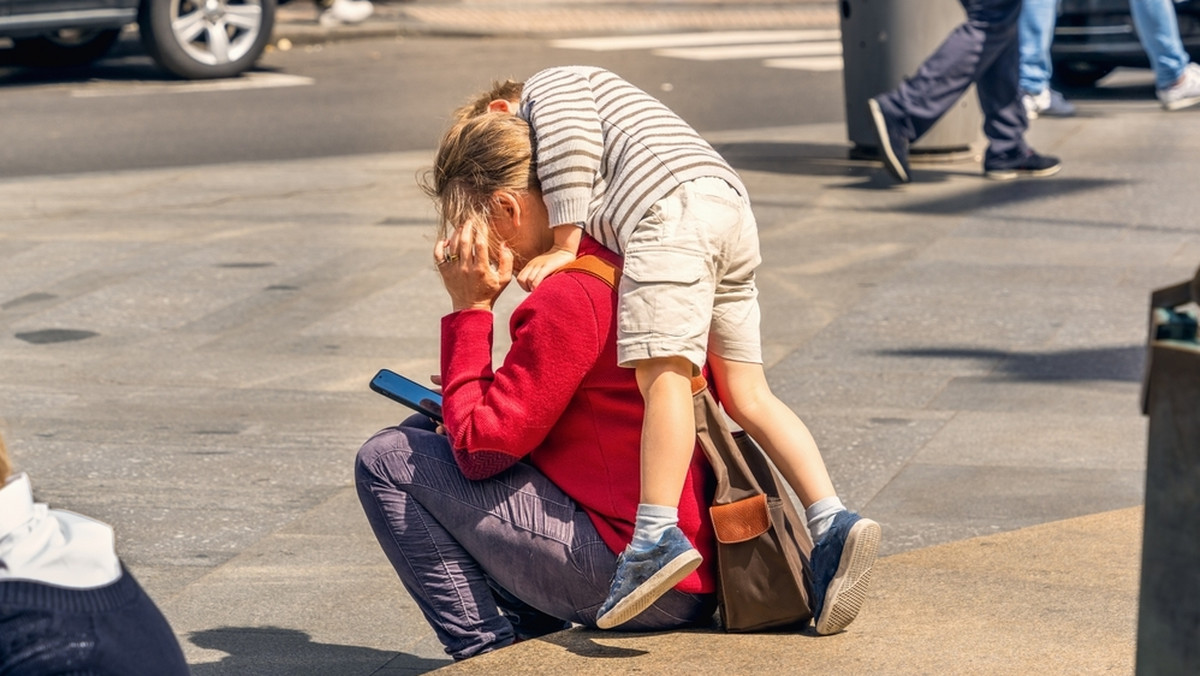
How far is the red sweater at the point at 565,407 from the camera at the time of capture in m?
2.90

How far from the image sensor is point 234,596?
385cm

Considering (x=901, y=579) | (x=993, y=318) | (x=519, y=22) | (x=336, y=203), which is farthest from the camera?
(x=519, y=22)

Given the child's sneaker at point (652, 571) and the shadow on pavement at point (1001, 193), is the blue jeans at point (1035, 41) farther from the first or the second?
the child's sneaker at point (652, 571)

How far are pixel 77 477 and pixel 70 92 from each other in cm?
860

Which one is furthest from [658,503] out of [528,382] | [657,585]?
[528,382]

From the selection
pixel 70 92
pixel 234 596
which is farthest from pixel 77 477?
pixel 70 92

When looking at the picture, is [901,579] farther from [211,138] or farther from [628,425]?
[211,138]

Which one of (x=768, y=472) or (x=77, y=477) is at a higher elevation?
(x=768, y=472)

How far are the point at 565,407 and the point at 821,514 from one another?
53 cm

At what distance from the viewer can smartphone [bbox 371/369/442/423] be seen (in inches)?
127

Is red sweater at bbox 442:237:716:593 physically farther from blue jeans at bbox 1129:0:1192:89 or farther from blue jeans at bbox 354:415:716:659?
blue jeans at bbox 1129:0:1192:89

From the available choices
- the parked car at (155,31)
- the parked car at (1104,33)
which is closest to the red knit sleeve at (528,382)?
the parked car at (1104,33)

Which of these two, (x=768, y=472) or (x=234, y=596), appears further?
(x=234, y=596)

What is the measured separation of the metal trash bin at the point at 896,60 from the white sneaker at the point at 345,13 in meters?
8.25
